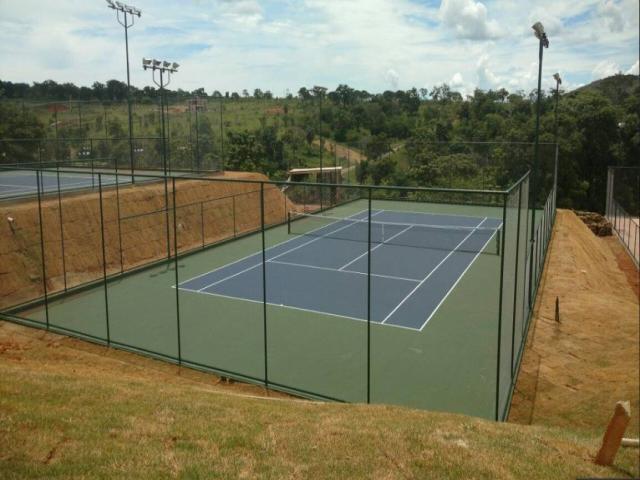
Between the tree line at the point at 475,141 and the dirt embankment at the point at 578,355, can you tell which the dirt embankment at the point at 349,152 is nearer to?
the tree line at the point at 475,141

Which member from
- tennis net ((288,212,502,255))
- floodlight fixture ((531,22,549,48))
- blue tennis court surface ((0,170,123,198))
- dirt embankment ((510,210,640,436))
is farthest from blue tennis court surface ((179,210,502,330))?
blue tennis court surface ((0,170,123,198))

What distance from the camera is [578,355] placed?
12.3 m

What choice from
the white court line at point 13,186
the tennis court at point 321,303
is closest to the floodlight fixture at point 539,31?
the tennis court at point 321,303

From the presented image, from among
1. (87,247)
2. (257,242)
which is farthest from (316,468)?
(257,242)

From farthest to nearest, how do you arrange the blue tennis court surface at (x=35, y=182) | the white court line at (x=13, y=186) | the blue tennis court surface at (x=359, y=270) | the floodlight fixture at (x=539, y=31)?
the white court line at (x=13, y=186) < the blue tennis court surface at (x=35, y=182) < the blue tennis court surface at (x=359, y=270) < the floodlight fixture at (x=539, y=31)

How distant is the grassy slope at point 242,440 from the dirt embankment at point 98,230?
8.31 meters

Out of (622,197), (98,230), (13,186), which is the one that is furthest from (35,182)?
(622,197)

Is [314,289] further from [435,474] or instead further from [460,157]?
[460,157]

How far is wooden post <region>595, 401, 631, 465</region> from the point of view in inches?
198

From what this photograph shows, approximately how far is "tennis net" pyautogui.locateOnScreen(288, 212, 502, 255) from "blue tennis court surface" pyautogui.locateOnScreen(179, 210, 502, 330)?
1.5 inches

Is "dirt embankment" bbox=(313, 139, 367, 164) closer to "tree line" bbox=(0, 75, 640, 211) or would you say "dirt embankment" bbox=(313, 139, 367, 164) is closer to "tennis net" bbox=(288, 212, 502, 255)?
"tree line" bbox=(0, 75, 640, 211)

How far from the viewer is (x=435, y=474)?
5.50 meters

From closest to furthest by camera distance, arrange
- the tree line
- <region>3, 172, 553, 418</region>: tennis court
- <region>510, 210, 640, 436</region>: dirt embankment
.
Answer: <region>510, 210, 640, 436</region>: dirt embankment
<region>3, 172, 553, 418</region>: tennis court
the tree line

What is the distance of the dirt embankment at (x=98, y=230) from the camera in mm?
16547
